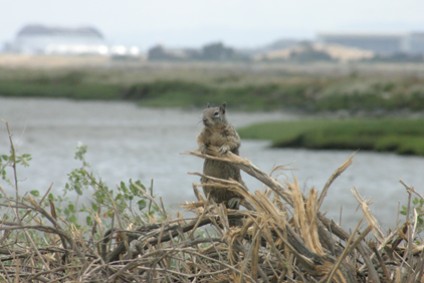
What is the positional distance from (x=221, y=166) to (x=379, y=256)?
37.1 inches

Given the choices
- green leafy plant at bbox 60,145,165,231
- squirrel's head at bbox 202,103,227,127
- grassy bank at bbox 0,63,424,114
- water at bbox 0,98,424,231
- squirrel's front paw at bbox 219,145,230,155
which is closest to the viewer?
squirrel's front paw at bbox 219,145,230,155

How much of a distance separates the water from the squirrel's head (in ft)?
45.8

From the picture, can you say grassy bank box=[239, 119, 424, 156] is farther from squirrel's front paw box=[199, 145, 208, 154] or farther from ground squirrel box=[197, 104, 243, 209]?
squirrel's front paw box=[199, 145, 208, 154]

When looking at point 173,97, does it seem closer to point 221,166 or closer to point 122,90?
point 122,90

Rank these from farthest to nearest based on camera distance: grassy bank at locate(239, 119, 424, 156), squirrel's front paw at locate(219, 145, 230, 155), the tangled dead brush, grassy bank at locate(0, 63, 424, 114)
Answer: grassy bank at locate(0, 63, 424, 114), grassy bank at locate(239, 119, 424, 156), squirrel's front paw at locate(219, 145, 230, 155), the tangled dead brush

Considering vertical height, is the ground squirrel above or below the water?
above

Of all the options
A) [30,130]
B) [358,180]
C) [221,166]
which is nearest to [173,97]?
[30,130]

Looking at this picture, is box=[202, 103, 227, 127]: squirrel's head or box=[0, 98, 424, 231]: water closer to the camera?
box=[202, 103, 227, 127]: squirrel's head

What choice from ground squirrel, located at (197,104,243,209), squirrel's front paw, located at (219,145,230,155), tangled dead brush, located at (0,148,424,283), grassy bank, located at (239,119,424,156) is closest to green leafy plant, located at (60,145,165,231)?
ground squirrel, located at (197,104,243,209)

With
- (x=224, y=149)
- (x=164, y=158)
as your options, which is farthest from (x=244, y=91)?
(x=224, y=149)

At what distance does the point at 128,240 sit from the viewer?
428cm

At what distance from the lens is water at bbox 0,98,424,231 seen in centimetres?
3048

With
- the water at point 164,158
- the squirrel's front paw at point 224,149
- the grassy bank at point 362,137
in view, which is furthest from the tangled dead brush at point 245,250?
the grassy bank at point 362,137

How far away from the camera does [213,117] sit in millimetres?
4914
